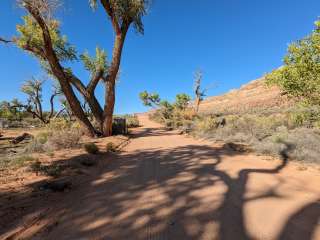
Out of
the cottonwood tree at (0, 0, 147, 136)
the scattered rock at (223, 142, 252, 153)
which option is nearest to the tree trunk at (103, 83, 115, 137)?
the cottonwood tree at (0, 0, 147, 136)

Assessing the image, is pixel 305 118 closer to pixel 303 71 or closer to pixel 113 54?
pixel 303 71

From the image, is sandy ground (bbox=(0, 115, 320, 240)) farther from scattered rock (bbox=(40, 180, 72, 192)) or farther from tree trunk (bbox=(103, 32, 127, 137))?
tree trunk (bbox=(103, 32, 127, 137))

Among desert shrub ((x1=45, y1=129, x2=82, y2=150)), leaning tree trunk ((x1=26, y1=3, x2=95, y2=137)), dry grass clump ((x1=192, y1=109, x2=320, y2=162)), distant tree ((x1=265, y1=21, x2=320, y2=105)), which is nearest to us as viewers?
dry grass clump ((x1=192, y1=109, x2=320, y2=162))

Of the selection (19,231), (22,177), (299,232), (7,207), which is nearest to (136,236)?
(19,231)

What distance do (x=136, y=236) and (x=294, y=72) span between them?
8.36 m

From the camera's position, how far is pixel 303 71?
7.90 m

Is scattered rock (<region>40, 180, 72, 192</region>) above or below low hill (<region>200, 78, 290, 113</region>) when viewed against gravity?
below

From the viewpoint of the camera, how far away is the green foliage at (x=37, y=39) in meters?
12.0

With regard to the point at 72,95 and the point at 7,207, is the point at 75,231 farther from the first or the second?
the point at 72,95

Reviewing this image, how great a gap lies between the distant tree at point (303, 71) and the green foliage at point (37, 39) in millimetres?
11579

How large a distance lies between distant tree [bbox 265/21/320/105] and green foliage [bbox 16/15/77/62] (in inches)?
456

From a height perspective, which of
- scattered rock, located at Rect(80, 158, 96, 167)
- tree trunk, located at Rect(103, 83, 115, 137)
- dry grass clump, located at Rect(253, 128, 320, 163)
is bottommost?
scattered rock, located at Rect(80, 158, 96, 167)

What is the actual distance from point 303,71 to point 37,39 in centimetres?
1609

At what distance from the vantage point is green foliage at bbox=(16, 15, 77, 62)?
12.0 m
